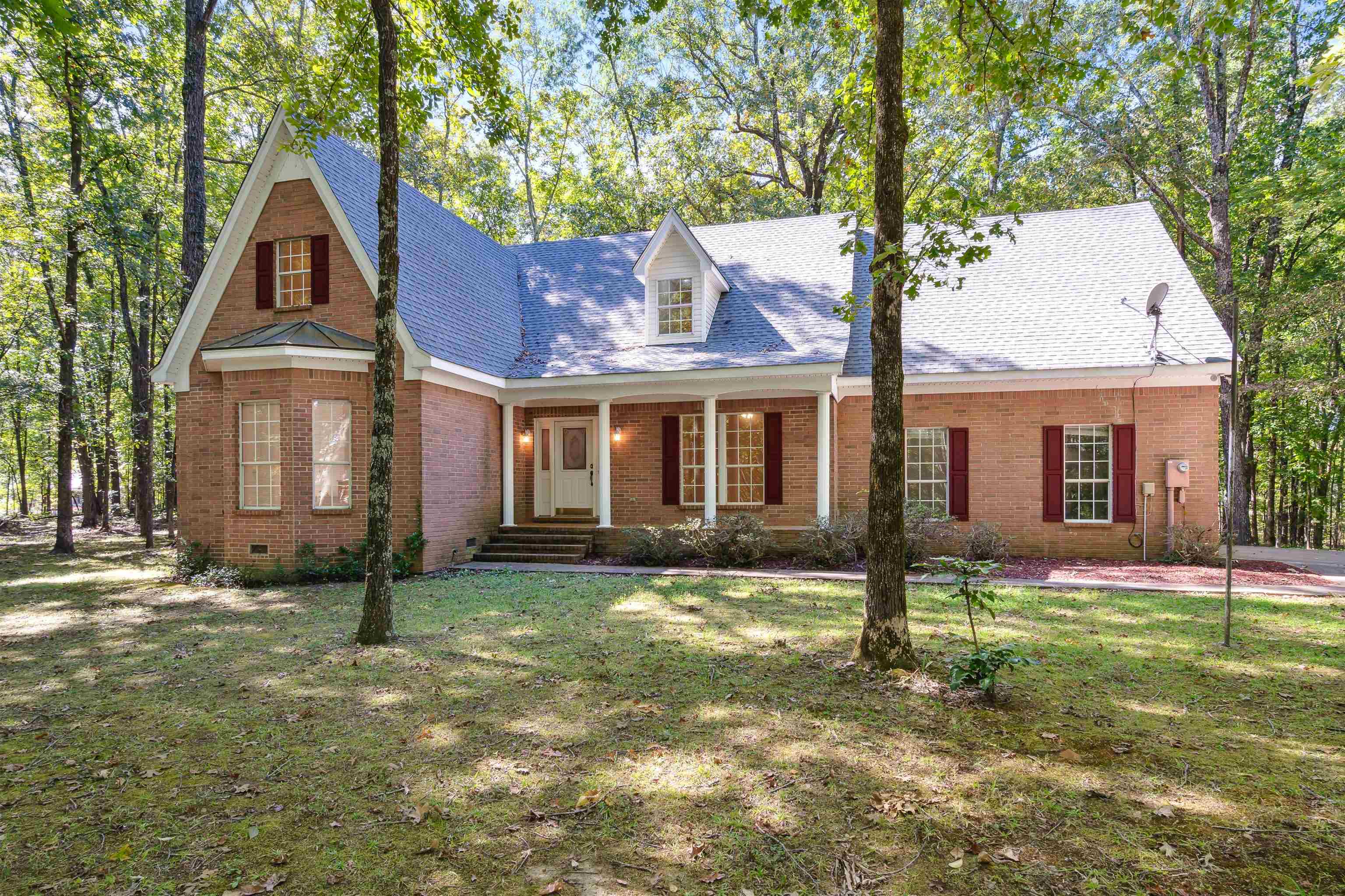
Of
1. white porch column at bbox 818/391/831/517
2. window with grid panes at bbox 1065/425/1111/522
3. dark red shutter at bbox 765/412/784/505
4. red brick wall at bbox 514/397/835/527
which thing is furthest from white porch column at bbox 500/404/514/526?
window with grid panes at bbox 1065/425/1111/522

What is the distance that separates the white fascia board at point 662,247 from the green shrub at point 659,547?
17.8 ft

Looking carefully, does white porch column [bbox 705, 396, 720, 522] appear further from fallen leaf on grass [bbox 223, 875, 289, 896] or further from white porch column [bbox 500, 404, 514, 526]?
fallen leaf on grass [bbox 223, 875, 289, 896]

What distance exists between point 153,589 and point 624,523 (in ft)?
26.7

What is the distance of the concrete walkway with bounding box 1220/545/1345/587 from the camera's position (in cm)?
1040

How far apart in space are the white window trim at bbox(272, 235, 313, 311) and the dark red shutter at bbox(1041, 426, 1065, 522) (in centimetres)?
1385

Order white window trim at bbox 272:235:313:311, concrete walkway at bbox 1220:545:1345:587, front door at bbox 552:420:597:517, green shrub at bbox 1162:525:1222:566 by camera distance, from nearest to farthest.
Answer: concrete walkway at bbox 1220:545:1345:587 → green shrub at bbox 1162:525:1222:566 → white window trim at bbox 272:235:313:311 → front door at bbox 552:420:597:517

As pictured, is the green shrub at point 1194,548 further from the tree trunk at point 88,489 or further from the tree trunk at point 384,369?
the tree trunk at point 88,489

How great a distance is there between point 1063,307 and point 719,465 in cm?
764

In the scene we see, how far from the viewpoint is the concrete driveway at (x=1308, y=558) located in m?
10.4

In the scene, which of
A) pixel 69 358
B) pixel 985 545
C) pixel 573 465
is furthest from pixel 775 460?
pixel 69 358

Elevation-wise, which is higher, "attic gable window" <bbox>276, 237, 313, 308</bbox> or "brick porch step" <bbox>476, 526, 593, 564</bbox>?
"attic gable window" <bbox>276, 237, 313, 308</bbox>

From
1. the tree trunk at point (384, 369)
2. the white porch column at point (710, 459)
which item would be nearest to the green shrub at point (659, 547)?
the white porch column at point (710, 459)

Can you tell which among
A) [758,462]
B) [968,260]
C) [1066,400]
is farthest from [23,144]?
[1066,400]

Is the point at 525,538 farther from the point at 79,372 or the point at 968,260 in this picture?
the point at 79,372
